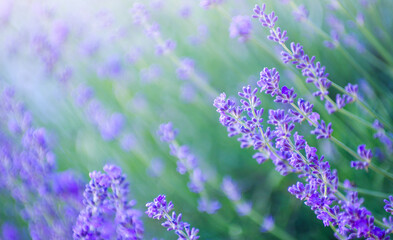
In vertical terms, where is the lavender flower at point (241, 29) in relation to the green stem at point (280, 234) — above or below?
above

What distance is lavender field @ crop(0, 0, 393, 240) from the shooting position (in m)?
1.11

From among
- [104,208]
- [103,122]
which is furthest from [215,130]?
[104,208]

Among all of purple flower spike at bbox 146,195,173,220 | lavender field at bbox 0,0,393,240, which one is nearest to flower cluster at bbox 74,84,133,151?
lavender field at bbox 0,0,393,240

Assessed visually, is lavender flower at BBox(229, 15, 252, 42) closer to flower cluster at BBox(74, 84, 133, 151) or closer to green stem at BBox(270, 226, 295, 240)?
green stem at BBox(270, 226, 295, 240)

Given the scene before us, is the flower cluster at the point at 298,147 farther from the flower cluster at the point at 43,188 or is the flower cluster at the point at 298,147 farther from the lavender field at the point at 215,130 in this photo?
the flower cluster at the point at 43,188

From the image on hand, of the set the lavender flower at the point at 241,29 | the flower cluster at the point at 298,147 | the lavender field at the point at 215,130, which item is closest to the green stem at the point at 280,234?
the lavender field at the point at 215,130

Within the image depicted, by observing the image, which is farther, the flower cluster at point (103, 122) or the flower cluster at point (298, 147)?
the flower cluster at point (103, 122)

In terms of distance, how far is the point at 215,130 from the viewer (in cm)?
261

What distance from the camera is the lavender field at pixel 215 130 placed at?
1.11 metres

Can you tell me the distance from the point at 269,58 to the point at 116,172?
5.04ft

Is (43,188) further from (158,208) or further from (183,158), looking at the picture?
(158,208)

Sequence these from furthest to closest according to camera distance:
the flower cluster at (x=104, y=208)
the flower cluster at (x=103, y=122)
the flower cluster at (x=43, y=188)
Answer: the flower cluster at (x=103, y=122) → the flower cluster at (x=43, y=188) → the flower cluster at (x=104, y=208)

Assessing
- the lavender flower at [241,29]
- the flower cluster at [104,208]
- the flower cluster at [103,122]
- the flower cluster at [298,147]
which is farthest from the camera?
the flower cluster at [103,122]

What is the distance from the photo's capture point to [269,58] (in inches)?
95.3
